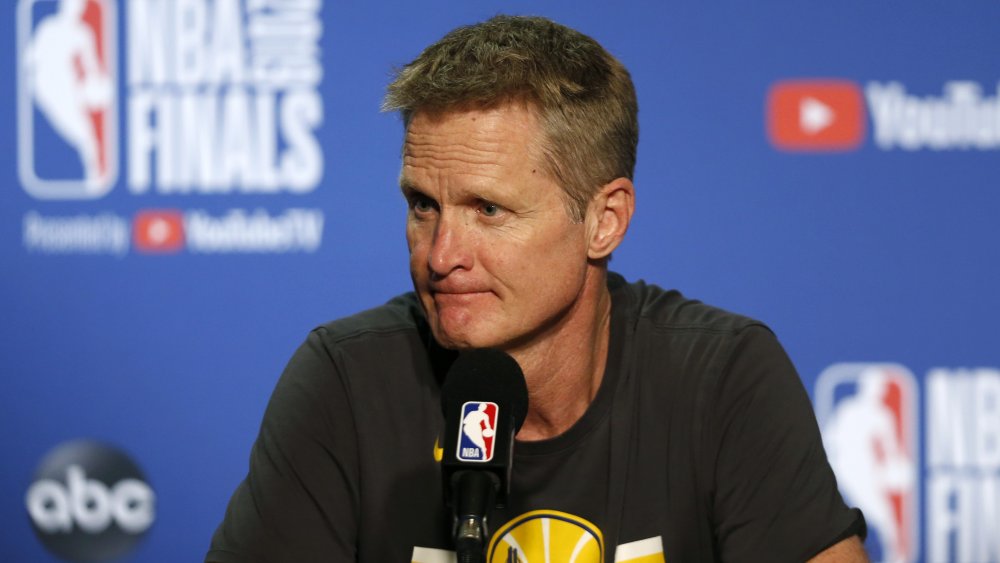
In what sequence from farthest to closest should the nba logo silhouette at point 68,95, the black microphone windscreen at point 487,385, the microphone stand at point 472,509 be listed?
the nba logo silhouette at point 68,95 → the black microphone windscreen at point 487,385 → the microphone stand at point 472,509

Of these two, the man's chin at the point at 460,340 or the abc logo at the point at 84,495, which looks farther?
the abc logo at the point at 84,495

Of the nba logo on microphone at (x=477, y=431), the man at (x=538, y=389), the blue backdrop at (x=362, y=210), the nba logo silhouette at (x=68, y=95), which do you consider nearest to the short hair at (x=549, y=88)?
the man at (x=538, y=389)

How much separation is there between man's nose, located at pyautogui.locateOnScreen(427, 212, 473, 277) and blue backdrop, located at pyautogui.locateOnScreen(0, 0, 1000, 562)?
4.34 ft

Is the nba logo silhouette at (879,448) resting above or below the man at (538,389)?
below

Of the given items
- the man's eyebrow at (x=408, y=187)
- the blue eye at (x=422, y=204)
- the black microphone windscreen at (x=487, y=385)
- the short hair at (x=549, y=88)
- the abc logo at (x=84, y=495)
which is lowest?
the abc logo at (x=84, y=495)

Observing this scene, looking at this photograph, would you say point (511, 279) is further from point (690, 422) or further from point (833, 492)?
point (833, 492)

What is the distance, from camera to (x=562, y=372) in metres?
1.71

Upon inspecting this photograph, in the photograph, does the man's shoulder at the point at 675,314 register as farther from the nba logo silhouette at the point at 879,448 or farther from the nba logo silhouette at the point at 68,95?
the nba logo silhouette at the point at 68,95

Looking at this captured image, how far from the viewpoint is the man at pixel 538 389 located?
61.1 inches

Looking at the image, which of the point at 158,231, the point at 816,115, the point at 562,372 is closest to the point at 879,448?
the point at 816,115

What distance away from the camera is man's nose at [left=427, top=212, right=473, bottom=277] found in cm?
153

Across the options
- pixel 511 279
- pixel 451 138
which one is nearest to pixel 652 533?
pixel 511 279

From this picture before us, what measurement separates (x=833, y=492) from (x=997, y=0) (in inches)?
67.0

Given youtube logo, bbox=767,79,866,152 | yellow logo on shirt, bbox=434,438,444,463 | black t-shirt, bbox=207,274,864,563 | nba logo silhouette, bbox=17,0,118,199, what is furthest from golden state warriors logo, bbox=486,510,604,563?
nba logo silhouette, bbox=17,0,118,199
